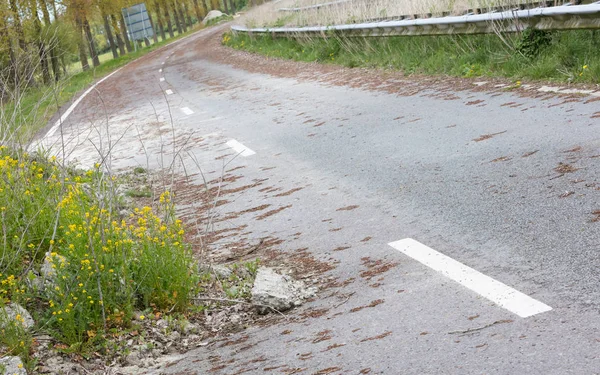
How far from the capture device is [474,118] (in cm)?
945

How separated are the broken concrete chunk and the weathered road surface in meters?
0.15

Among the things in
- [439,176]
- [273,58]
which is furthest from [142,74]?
[439,176]

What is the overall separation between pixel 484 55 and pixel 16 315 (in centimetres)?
959

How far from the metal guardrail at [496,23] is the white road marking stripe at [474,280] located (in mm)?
5658

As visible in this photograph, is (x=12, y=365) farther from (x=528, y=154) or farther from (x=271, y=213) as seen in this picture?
(x=528, y=154)

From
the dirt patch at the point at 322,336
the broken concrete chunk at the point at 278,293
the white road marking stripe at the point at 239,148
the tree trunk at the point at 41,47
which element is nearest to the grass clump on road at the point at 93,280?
the broken concrete chunk at the point at 278,293

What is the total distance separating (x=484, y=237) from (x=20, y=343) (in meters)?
2.86

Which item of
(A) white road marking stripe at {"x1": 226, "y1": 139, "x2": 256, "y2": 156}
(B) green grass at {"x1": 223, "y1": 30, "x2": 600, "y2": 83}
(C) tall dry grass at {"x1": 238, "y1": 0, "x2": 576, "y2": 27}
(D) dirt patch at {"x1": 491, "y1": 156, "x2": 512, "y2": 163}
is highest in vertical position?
(C) tall dry grass at {"x1": 238, "y1": 0, "x2": 576, "y2": 27}

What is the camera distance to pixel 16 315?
4.80 m

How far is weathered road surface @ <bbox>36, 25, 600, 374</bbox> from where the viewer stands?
155 inches

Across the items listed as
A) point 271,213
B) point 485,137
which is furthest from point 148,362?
point 485,137

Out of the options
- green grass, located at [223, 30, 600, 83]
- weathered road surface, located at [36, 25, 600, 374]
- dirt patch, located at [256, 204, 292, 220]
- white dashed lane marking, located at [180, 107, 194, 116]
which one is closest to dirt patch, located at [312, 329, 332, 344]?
weathered road surface, located at [36, 25, 600, 374]

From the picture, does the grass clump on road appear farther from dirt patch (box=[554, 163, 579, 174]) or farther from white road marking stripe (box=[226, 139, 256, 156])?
white road marking stripe (box=[226, 139, 256, 156])

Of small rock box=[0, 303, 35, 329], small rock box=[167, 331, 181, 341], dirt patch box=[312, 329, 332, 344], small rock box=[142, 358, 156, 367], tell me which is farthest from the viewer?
small rock box=[167, 331, 181, 341]
